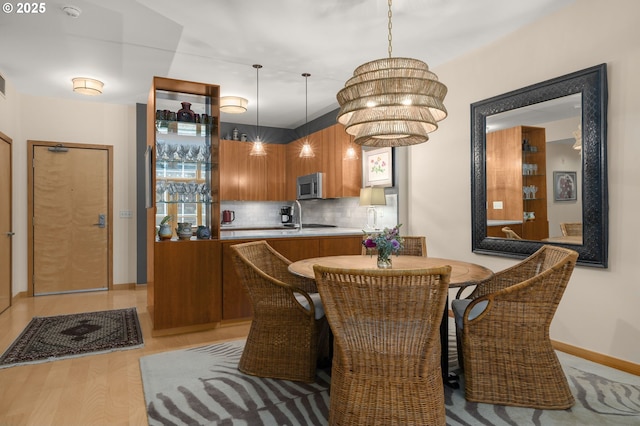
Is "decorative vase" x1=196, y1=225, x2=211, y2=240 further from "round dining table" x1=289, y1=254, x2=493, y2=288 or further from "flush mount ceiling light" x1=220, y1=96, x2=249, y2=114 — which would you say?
"flush mount ceiling light" x1=220, y1=96, x2=249, y2=114

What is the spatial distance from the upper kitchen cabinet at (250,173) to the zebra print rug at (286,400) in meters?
3.80

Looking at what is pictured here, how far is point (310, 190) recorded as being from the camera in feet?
19.1

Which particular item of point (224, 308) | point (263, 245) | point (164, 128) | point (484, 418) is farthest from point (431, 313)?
point (164, 128)

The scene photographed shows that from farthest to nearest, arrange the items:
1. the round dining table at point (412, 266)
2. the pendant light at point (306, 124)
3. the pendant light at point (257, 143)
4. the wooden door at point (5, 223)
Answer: the pendant light at point (306, 124)
the wooden door at point (5, 223)
the pendant light at point (257, 143)
the round dining table at point (412, 266)

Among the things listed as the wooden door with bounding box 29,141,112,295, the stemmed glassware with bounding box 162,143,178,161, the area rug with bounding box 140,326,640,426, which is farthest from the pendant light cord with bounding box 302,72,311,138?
the area rug with bounding box 140,326,640,426

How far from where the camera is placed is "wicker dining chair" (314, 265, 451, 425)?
1.62 m

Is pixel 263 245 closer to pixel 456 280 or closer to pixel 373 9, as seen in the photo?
pixel 456 280

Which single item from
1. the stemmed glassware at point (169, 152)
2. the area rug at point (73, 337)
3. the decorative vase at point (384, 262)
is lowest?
the area rug at point (73, 337)

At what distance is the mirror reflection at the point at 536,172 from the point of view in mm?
3023

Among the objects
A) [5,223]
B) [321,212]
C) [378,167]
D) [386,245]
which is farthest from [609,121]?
[5,223]

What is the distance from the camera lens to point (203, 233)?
12.3 ft

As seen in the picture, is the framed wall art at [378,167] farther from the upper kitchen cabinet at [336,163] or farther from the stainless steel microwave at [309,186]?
the stainless steel microwave at [309,186]

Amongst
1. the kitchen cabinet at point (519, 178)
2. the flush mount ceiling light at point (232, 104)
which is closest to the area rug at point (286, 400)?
the kitchen cabinet at point (519, 178)

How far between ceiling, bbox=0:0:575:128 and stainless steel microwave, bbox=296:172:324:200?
1.33 meters
